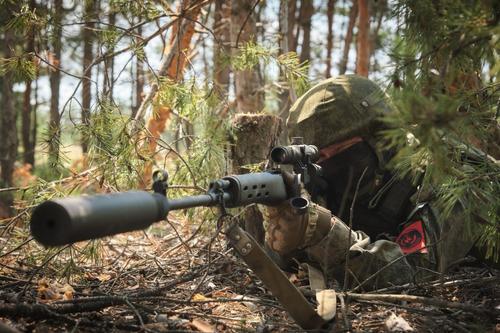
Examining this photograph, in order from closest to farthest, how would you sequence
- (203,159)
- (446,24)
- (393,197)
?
(446,24), (393,197), (203,159)

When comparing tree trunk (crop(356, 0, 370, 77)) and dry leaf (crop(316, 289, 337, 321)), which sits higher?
tree trunk (crop(356, 0, 370, 77))

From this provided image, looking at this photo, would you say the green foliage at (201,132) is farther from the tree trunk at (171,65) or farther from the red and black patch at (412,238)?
the red and black patch at (412,238)

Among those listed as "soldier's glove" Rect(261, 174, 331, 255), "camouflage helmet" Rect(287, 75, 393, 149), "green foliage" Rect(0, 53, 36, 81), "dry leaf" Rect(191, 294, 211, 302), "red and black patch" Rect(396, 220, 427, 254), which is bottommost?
"dry leaf" Rect(191, 294, 211, 302)

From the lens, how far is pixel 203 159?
12.8ft

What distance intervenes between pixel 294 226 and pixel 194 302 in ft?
2.05

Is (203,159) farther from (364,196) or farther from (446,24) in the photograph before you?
(446,24)

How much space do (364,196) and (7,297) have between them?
2238 millimetres

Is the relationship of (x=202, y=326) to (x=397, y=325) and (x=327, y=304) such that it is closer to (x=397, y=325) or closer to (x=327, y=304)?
(x=327, y=304)

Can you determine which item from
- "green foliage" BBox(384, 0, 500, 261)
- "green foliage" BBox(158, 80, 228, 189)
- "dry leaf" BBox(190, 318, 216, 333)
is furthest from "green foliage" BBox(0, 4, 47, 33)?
"green foliage" BBox(384, 0, 500, 261)

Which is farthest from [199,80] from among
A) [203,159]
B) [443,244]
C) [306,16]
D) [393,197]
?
[306,16]

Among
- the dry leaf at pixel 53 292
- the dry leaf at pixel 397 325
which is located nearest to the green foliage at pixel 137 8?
the dry leaf at pixel 53 292

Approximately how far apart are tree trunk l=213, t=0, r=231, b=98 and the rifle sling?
2084 mm

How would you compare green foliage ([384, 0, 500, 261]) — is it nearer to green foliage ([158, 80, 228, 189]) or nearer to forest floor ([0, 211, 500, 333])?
forest floor ([0, 211, 500, 333])

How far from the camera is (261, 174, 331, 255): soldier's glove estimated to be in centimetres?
279
